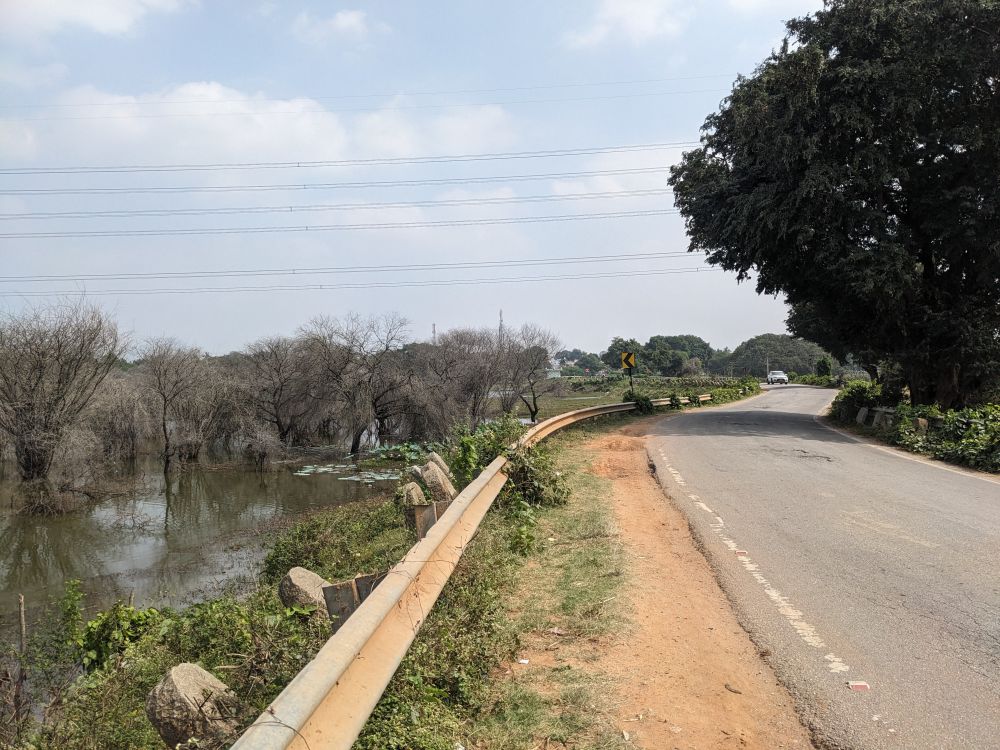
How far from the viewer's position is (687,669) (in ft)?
14.2

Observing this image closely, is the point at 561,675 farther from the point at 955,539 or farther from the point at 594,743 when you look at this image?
the point at 955,539

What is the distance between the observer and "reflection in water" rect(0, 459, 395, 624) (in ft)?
50.8

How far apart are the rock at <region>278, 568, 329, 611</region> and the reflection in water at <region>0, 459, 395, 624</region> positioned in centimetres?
1018

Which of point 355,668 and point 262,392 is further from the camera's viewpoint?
point 262,392

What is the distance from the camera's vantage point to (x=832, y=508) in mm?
9086

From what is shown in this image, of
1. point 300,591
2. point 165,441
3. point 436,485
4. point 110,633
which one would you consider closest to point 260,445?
point 165,441

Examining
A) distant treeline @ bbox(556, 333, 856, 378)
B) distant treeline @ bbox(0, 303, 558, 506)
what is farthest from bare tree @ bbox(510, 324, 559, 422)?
distant treeline @ bbox(556, 333, 856, 378)

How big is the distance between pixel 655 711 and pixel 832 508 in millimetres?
6426

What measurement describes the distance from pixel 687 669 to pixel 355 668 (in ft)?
7.95

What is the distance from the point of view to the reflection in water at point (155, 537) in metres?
15.5

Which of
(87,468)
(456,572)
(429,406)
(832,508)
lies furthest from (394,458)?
(456,572)

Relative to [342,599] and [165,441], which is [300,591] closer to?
[342,599]

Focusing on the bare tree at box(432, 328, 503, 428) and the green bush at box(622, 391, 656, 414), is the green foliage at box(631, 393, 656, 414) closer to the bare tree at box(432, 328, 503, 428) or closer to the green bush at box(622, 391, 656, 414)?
the green bush at box(622, 391, 656, 414)

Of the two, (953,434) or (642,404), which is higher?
(642,404)
